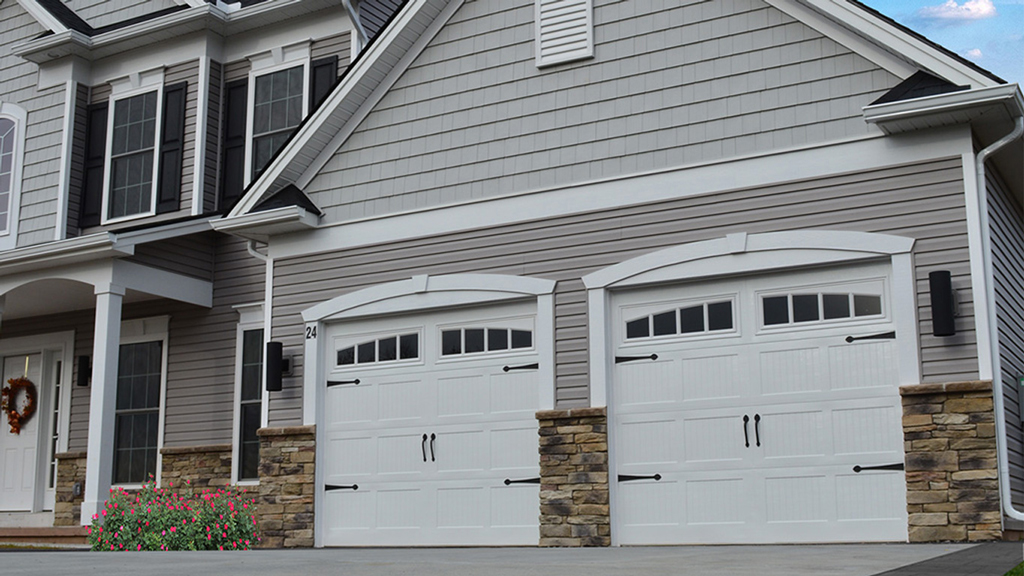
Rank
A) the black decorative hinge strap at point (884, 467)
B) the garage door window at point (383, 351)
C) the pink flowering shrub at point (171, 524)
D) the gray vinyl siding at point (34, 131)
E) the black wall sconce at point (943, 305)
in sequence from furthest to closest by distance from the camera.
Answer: the gray vinyl siding at point (34, 131) < the garage door window at point (383, 351) < the pink flowering shrub at point (171, 524) < the black decorative hinge strap at point (884, 467) < the black wall sconce at point (943, 305)

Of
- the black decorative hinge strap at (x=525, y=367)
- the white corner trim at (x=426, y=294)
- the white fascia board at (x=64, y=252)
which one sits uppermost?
the white fascia board at (x=64, y=252)

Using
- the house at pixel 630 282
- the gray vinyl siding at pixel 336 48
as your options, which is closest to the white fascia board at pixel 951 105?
the house at pixel 630 282

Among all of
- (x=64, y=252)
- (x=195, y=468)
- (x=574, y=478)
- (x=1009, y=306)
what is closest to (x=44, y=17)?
(x=64, y=252)

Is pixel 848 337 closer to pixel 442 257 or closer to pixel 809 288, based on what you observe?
pixel 809 288

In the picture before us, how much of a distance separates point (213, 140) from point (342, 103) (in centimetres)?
372

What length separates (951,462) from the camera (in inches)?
318

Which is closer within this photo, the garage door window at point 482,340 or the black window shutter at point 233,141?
the garage door window at point 482,340

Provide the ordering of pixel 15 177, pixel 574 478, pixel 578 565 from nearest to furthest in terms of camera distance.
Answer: pixel 578 565, pixel 574 478, pixel 15 177

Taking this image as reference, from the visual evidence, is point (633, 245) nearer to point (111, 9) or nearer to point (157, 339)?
point (157, 339)

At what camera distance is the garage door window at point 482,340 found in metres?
10.3

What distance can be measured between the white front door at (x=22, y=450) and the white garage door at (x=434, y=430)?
5921mm

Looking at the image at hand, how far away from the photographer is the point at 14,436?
592 inches

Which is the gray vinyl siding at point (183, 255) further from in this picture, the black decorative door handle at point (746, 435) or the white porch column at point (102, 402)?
the black decorative door handle at point (746, 435)

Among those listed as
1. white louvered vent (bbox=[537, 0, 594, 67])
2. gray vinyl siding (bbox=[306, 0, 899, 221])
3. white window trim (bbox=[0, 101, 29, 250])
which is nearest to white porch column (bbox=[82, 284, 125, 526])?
gray vinyl siding (bbox=[306, 0, 899, 221])
